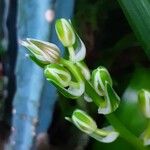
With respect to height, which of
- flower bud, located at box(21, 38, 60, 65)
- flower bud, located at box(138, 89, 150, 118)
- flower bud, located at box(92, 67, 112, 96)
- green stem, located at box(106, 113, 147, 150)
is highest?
flower bud, located at box(21, 38, 60, 65)

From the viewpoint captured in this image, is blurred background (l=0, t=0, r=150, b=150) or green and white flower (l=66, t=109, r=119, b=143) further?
blurred background (l=0, t=0, r=150, b=150)

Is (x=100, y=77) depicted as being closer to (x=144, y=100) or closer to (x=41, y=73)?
(x=144, y=100)

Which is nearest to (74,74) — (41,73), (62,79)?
(62,79)

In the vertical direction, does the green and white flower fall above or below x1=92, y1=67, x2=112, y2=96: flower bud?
below

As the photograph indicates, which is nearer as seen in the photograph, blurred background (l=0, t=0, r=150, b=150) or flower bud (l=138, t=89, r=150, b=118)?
flower bud (l=138, t=89, r=150, b=118)

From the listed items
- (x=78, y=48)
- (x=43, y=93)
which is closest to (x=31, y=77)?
(x=43, y=93)

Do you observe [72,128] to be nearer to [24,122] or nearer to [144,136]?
[24,122]

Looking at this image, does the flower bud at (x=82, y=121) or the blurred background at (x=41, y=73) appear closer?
the flower bud at (x=82, y=121)
